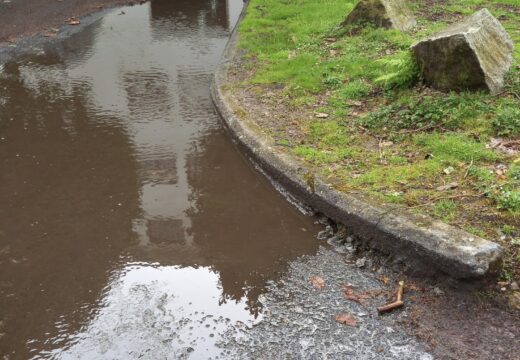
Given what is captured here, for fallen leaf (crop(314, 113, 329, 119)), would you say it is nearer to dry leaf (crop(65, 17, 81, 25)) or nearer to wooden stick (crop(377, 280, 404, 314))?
wooden stick (crop(377, 280, 404, 314))

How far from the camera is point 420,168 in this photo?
4.92 meters

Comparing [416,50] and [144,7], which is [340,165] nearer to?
[416,50]

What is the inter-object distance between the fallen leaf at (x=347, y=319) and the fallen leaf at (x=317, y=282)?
1.20 ft

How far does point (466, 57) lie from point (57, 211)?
4583 millimetres

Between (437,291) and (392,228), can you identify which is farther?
(392,228)

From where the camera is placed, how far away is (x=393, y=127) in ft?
19.1

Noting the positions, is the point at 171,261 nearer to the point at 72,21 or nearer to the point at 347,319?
the point at 347,319

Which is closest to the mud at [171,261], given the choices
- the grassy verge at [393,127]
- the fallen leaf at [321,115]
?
the grassy verge at [393,127]

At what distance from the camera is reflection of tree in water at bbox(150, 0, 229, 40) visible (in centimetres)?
1175

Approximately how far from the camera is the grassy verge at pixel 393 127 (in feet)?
14.4

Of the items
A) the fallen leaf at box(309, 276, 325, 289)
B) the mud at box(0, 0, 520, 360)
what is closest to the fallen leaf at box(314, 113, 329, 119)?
the mud at box(0, 0, 520, 360)

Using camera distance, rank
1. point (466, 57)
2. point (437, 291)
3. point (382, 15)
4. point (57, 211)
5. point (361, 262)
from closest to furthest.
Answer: point (437, 291) → point (361, 262) → point (57, 211) → point (466, 57) → point (382, 15)

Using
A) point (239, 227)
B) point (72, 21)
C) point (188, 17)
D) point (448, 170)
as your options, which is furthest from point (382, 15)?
point (72, 21)

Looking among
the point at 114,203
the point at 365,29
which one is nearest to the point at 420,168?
the point at 114,203
